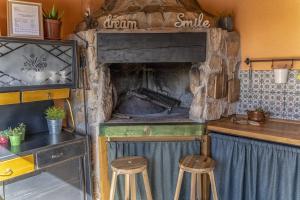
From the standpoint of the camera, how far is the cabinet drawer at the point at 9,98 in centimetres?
185

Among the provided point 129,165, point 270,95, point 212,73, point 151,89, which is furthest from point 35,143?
point 270,95

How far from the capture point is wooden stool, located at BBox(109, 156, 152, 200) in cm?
185

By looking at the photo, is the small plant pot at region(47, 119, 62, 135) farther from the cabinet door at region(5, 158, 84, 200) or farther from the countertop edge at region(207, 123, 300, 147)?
the countertop edge at region(207, 123, 300, 147)

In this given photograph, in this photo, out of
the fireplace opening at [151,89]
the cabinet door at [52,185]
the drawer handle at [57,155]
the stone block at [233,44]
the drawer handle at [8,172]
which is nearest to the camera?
the drawer handle at [8,172]

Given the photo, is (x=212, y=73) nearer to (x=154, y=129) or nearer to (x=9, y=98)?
(x=154, y=129)

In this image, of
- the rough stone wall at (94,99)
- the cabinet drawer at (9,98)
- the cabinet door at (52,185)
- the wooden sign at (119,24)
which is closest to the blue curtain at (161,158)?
the rough stone wall at (94,99)

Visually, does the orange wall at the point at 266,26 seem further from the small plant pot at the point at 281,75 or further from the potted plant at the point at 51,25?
the potted plant at the point at 51,25

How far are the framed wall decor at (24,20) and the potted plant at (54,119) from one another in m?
0.59

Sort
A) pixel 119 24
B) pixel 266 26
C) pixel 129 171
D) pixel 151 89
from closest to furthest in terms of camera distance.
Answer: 1. pixel 129 171
2. pixel 119 24
3. pixel 266 26
4. pixel 151 89

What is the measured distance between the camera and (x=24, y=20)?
1.92m

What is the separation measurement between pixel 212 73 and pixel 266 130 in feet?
1.94

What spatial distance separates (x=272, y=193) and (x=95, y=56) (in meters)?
1.63

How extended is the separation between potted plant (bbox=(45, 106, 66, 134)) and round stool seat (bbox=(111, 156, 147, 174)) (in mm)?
594

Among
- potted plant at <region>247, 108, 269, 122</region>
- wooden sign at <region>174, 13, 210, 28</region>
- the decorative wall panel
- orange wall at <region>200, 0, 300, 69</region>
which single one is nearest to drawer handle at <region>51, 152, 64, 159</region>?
the decorative wall panel
